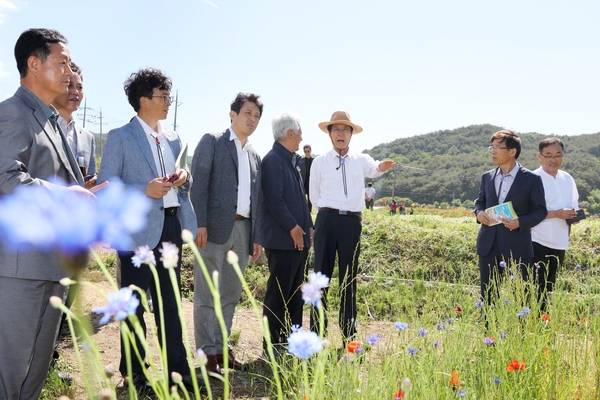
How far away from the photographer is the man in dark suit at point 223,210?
3562mm

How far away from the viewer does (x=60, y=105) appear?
11.3 ft

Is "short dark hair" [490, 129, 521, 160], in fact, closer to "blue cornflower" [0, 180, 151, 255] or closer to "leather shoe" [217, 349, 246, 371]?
"leather shoe" [217, 349, 246, 371]

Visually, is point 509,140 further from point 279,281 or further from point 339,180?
point 279,281

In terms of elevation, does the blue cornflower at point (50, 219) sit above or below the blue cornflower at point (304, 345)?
above

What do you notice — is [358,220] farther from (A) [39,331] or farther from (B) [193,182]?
(A) [39,331]

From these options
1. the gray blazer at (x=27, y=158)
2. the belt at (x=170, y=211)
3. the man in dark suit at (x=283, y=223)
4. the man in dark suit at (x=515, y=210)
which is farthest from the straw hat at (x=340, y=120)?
the gray blazer at (x=27, y=158)

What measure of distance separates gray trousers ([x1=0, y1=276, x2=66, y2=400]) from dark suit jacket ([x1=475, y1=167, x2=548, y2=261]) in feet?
10.5

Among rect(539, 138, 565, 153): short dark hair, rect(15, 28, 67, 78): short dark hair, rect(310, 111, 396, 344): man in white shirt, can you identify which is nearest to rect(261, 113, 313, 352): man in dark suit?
rect(310, 111, 396, 344): man in white shirt

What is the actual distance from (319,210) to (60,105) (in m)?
2.26

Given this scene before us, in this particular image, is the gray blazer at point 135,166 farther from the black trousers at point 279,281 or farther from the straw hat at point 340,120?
the straw hat at point 340,120

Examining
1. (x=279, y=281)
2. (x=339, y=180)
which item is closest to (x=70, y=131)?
(x=279, y=281)

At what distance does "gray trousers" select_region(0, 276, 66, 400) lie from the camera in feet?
6.73

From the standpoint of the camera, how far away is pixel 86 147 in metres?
3.78

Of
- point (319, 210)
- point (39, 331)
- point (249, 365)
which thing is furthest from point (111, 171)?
point (319, 210)
